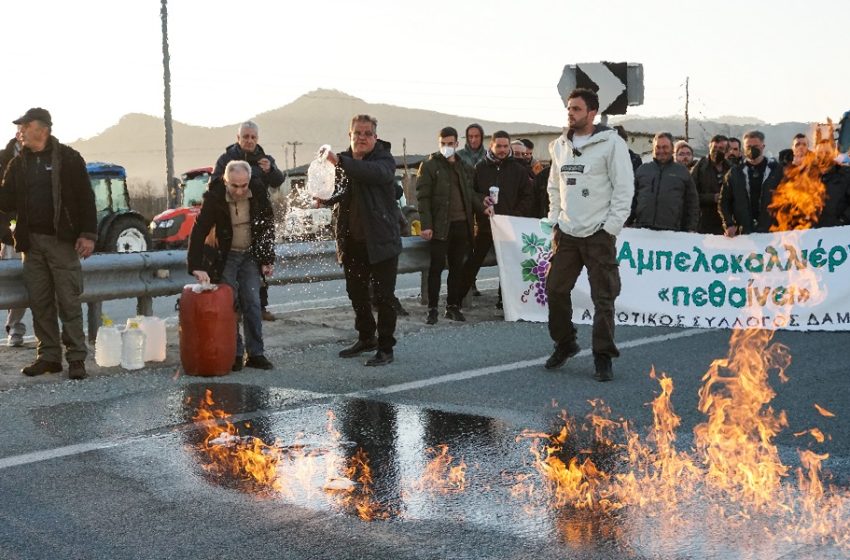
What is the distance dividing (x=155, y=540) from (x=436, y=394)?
313 centimetres

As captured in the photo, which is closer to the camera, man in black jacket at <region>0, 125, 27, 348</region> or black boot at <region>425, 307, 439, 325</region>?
man in black jacket at <region>0, 125, 27, 348</region>

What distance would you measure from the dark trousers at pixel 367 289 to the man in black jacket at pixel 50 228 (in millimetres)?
2072

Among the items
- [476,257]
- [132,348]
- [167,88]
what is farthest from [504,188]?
[167,88]

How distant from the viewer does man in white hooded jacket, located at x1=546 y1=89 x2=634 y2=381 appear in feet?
25.5

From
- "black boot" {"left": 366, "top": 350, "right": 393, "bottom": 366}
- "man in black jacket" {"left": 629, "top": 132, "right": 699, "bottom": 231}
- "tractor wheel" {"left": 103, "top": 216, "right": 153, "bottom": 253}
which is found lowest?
"black boot" {"left": 366, "top": 350, "right": 393, "bottom": 366}

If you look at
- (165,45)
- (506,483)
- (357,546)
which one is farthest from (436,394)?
(165,45)

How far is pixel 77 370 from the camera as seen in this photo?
7.80 meters

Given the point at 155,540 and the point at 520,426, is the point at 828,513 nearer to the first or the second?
the point at 520,426

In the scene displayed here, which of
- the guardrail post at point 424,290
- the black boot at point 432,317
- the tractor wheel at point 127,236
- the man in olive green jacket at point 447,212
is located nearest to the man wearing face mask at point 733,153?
the man in olive green jacket at point 447,212

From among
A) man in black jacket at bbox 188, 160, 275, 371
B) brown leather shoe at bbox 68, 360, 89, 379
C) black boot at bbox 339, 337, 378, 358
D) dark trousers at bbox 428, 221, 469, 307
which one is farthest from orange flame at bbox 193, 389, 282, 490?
dark trousers at bbox 428, 221, 469, 307

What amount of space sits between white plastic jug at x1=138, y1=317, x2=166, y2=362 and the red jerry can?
54cm

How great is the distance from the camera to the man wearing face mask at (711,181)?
12164 mm

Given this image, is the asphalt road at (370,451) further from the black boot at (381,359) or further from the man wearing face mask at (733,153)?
the man wearing face mask at (733,153)

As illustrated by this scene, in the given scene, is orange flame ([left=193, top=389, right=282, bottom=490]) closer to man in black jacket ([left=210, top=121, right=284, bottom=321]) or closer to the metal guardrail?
the metal guardrail
